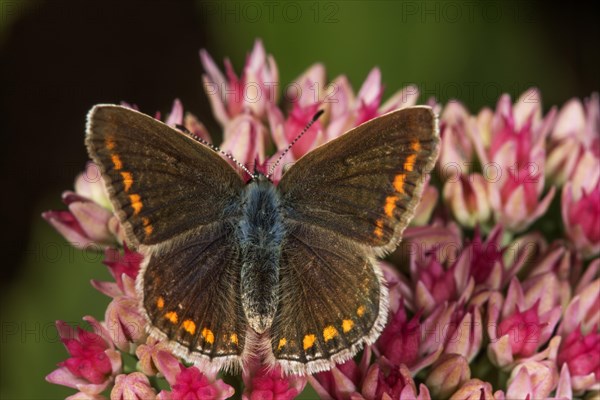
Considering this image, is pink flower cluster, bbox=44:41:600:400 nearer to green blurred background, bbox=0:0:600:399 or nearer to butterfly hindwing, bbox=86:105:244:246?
butterfly hindwing, bbox=86:105:244:246

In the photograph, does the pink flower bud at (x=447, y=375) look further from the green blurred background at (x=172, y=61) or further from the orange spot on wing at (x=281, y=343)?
the green blurred background at (x=172, y=61)

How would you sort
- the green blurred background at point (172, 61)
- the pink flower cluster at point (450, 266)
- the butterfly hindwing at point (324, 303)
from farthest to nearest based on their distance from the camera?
the green blurred background at point (172, 61), the pink flower cluster at point (450, 266), the butterfly hindwing at point (324, 303)

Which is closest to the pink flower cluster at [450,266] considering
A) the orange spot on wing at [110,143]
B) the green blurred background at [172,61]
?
the orange spot on wing at [110,143]

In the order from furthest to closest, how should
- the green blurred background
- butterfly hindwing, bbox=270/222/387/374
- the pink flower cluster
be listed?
the green blurred background
the pink flower cluster
butterfly hindwing, bbox=270/222/387/374

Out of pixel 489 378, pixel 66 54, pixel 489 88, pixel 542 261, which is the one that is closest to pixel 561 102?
pixel 489 88

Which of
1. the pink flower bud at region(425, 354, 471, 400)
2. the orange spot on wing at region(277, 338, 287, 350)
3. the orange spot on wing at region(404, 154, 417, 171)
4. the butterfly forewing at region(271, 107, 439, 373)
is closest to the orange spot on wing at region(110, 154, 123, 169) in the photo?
the butterfly forewing at region(271, 107, 439, 373)

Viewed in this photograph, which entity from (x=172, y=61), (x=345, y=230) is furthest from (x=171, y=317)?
(x=172, y=61)
